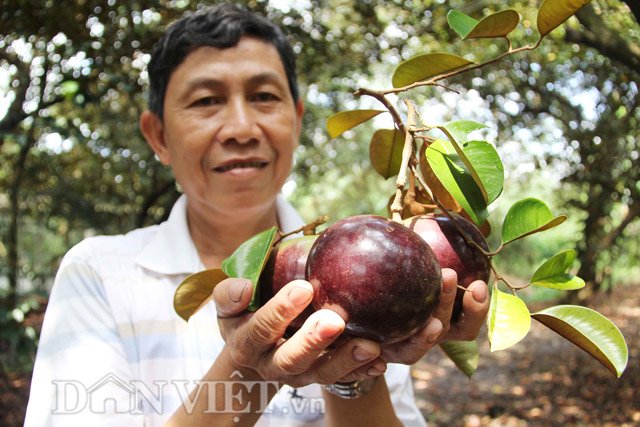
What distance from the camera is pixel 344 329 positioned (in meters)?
0.85

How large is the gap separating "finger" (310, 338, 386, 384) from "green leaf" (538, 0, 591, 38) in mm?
571

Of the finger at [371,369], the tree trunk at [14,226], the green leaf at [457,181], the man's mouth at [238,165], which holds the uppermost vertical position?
the green leaf at [457,181]

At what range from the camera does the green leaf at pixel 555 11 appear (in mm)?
888

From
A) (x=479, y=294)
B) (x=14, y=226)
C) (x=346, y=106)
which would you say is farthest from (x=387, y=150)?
(x=346, y=106)

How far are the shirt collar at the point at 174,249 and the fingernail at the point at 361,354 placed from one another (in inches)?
35.6

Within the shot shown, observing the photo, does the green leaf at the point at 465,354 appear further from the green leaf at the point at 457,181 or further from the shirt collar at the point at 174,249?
the shirt collar at the point at 174,249

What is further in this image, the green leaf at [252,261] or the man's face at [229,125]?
the man's face at [229,125]

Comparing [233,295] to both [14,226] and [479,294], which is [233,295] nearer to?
[479,294]

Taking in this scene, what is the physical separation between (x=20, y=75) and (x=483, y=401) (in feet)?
12.9

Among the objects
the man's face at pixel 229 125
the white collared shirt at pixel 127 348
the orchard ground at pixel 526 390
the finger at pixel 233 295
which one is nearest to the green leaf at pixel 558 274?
the finger at pixel 233 295

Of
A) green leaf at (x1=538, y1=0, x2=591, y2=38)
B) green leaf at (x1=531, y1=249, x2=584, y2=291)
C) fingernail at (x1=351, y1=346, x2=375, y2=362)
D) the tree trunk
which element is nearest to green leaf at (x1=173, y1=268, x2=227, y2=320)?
fingernail at (x1=351, y1=346, x2=375, y2=362)

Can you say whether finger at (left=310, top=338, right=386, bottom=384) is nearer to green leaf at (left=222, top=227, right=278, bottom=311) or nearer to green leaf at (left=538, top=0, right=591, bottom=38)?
green leaf at (left=222, top=227, right=278, bottom=311)

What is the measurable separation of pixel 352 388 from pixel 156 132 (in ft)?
3.09

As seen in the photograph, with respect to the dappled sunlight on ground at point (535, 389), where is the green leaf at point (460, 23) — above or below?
above
